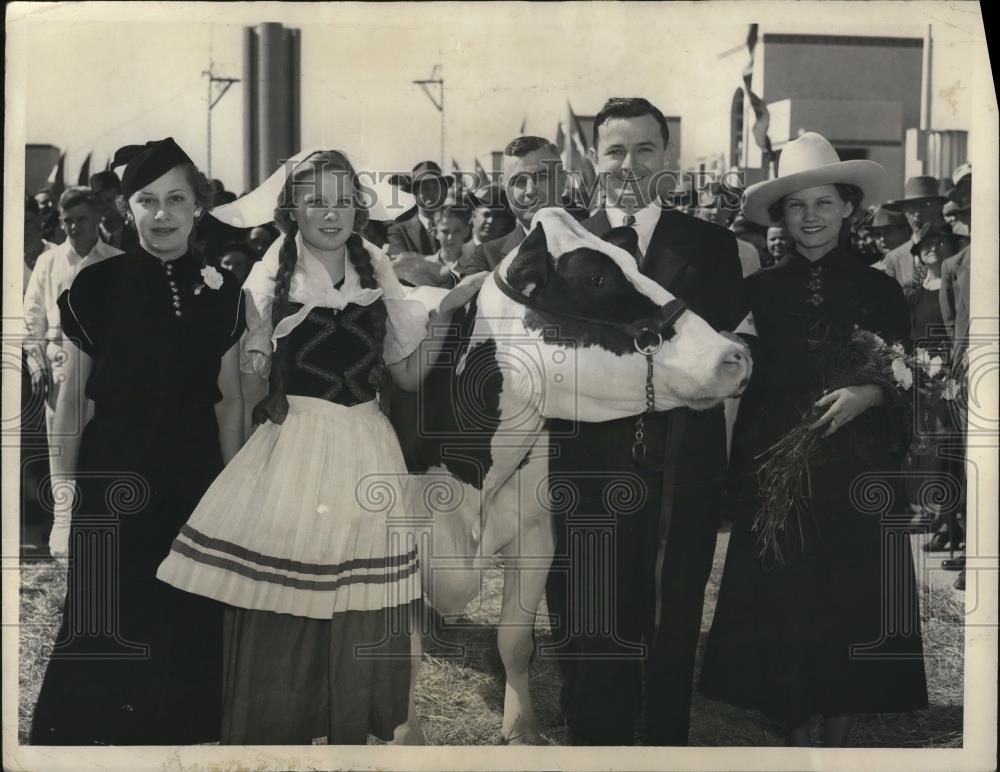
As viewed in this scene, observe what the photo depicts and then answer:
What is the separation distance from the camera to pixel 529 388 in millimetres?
4352

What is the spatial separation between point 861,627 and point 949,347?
1132mm

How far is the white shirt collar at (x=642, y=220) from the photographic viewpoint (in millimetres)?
4379

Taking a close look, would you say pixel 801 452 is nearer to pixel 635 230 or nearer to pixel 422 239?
pixel 635 230

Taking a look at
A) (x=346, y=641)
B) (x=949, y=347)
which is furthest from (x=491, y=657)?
(x=949, y=347)

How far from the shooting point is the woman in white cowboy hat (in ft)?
14.4

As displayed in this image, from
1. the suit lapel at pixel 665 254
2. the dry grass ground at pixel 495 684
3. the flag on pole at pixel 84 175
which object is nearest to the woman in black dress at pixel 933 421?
the dry grass ground at pixel 495 684

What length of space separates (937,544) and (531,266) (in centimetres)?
191

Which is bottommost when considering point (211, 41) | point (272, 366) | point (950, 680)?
point (950, 680)

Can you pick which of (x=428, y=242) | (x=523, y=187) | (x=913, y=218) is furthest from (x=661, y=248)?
(x=913, y=218)

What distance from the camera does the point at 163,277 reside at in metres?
4.36

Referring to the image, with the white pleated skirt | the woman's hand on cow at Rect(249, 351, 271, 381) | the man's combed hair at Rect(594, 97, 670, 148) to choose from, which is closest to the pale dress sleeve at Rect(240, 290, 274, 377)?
the woman's hand on cow at Rect(249, 351, 271, 381)

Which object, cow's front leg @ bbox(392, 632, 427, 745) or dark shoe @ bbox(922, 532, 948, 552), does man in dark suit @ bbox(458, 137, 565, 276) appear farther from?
dark shoe @ bbox(922, 532, 948, 552)

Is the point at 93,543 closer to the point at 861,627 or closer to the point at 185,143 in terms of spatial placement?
the point at 185,143

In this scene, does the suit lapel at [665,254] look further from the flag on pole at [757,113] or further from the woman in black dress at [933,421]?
the woman in black dress at [933,421]
